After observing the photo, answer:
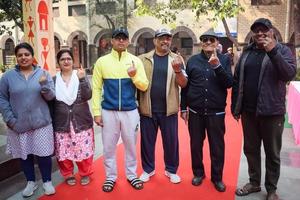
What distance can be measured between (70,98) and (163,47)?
1.15 meters

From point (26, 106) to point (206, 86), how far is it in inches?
73.4

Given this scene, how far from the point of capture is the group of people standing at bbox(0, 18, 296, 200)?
137 inches

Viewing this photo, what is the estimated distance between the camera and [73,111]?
3797mm

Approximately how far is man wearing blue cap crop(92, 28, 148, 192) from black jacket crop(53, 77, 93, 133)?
0.36 feet

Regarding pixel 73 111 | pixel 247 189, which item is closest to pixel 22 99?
A: pixel 73 111

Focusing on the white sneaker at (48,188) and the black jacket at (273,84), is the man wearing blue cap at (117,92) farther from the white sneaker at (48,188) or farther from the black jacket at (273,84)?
the black jacket at (273,84)

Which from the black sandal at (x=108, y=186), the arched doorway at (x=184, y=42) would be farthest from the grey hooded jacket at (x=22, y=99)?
the arched doorway at (x=184, y=42)

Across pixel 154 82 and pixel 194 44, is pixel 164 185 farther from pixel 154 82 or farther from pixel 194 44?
pixel 194 44

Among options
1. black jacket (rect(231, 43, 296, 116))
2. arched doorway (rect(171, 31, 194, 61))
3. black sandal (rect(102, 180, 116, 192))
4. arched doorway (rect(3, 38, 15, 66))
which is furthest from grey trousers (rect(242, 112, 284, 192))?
arched doorway (rect(3, 38, 15, 66))

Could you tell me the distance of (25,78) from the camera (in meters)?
3.57

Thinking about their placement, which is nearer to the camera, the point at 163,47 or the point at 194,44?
the point at 163,47

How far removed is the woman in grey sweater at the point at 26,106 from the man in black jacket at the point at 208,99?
1.50m

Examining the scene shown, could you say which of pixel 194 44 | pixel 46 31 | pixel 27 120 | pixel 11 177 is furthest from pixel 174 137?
pixel 194 44

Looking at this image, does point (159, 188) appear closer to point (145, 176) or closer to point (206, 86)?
point (145, 176)
